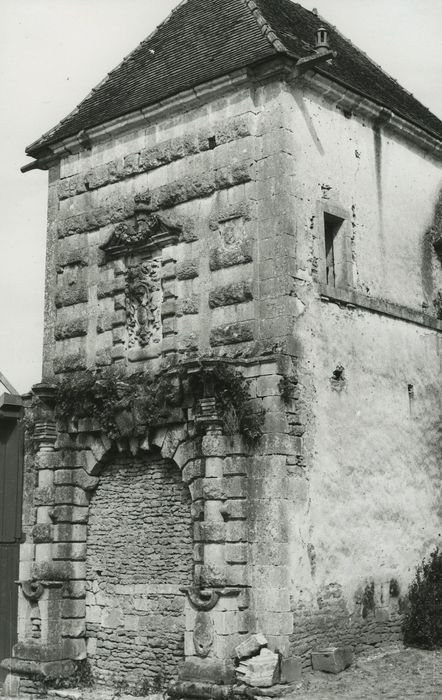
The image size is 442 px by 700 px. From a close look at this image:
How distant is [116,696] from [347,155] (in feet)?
25.6

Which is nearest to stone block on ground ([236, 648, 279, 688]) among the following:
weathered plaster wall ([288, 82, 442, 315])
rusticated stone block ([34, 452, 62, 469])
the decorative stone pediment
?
rusticated stone block ([34, 452, 62, 469])

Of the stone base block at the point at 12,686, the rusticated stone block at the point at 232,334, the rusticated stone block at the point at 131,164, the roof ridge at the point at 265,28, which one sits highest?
the roof ridge at the point at 265,28

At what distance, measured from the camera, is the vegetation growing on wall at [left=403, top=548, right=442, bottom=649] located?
13047mm

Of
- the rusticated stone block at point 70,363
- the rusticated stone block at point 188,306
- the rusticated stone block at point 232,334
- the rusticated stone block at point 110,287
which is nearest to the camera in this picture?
the rusticated stone block at point 232,334

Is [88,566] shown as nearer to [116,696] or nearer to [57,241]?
[116,696]

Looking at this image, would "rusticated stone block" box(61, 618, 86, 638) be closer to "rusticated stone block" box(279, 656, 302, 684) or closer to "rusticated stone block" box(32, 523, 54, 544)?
"rusticated stone block" box(32, 523, 54, 544)

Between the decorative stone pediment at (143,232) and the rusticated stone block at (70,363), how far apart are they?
5.08 feet

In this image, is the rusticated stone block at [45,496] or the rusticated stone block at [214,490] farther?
the rusticated stone block at [45,496]

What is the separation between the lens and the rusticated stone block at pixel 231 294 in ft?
40.8

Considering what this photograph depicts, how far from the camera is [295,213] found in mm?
12523

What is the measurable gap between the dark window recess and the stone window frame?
0.01 meters

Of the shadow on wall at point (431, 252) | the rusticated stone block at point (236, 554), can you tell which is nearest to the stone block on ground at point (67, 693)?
the rusticated stone block at point (236, 554)

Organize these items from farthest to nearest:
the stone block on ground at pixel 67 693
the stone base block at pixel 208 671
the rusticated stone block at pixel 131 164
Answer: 1. the rusticated stone block at pixel 131 164
2. the stone block on ground at pixel 67 693
3. the stone base block at pixel 208 671

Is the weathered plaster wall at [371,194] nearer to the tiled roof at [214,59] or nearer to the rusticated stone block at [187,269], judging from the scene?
the tiled roof at [214,59]
